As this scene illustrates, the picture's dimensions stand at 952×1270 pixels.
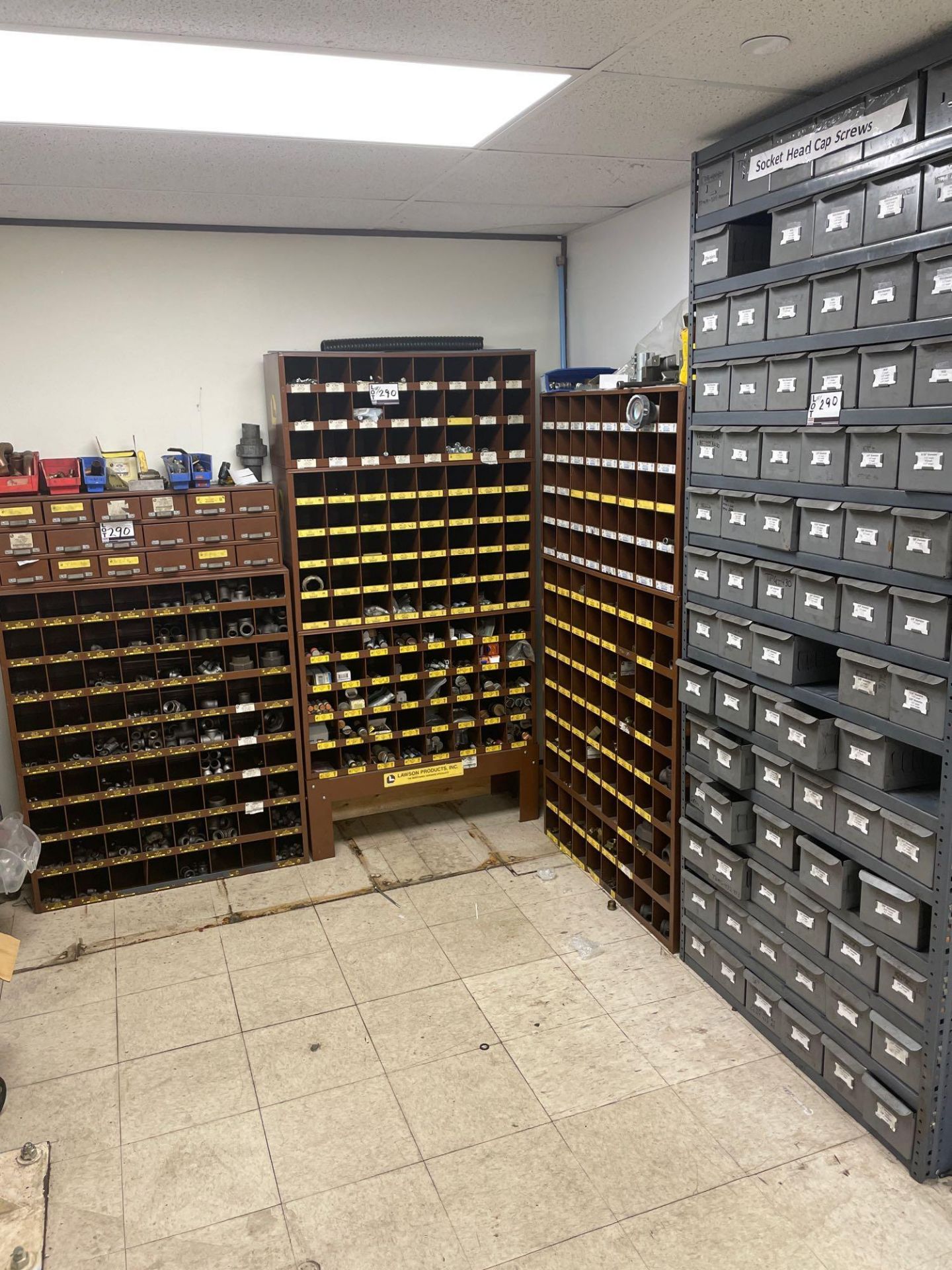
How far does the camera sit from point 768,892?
3117mm

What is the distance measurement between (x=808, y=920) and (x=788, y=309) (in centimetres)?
186

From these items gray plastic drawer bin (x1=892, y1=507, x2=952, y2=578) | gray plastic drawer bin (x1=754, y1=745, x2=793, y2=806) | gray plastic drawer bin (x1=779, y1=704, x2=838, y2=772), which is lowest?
gray plastic drawer bin (x1=754, y1=745, x2=793, y2=806)

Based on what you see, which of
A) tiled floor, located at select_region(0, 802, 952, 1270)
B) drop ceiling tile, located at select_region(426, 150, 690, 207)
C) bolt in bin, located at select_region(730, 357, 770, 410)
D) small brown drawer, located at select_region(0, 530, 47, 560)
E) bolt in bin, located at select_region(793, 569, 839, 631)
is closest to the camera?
tiled floor, located at select_region(0, 802, 952, 1270)

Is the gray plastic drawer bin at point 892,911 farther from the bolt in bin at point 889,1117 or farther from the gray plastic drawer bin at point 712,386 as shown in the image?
the gray plastic drawer bin at point 712,386

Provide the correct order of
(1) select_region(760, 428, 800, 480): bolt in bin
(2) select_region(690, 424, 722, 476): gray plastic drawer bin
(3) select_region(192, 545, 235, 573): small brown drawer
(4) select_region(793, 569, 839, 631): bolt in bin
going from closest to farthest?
(4) select_region(793, 569, 839, 631): bolt in bin
(1) select_region(760, 428, 800, 480): bolt in bin
(2) select_region(690, 424, 722, 476): gray plastic drawer bin
(3) select_region(192, 545, 235, 573): small brown drawer

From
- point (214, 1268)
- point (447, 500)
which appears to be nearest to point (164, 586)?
point (447, 500)

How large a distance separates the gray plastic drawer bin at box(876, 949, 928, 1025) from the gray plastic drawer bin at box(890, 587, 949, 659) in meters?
0.88

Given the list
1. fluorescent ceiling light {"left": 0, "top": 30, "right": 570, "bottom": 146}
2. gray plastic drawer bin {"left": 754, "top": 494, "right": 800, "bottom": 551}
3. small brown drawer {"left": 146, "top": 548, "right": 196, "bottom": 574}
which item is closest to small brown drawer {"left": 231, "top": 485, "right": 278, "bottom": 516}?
small brown drawer {"left": 146, "top": 548, "right": 196, "bottom": 574}

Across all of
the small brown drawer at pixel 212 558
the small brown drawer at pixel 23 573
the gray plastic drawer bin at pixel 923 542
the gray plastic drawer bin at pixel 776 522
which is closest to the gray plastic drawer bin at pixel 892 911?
the gray plastic drawer bin at pixel 923 542

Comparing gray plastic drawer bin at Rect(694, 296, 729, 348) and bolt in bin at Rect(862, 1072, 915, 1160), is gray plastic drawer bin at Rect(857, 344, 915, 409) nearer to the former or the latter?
gray plastic drawer bin at Rect(694, 296, 729, 348)

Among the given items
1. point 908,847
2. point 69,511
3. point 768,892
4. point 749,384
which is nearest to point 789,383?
point 749,384

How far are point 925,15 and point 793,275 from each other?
71cm

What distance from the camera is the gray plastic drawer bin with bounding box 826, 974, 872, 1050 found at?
272 cm

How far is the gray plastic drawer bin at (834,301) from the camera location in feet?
8.24
